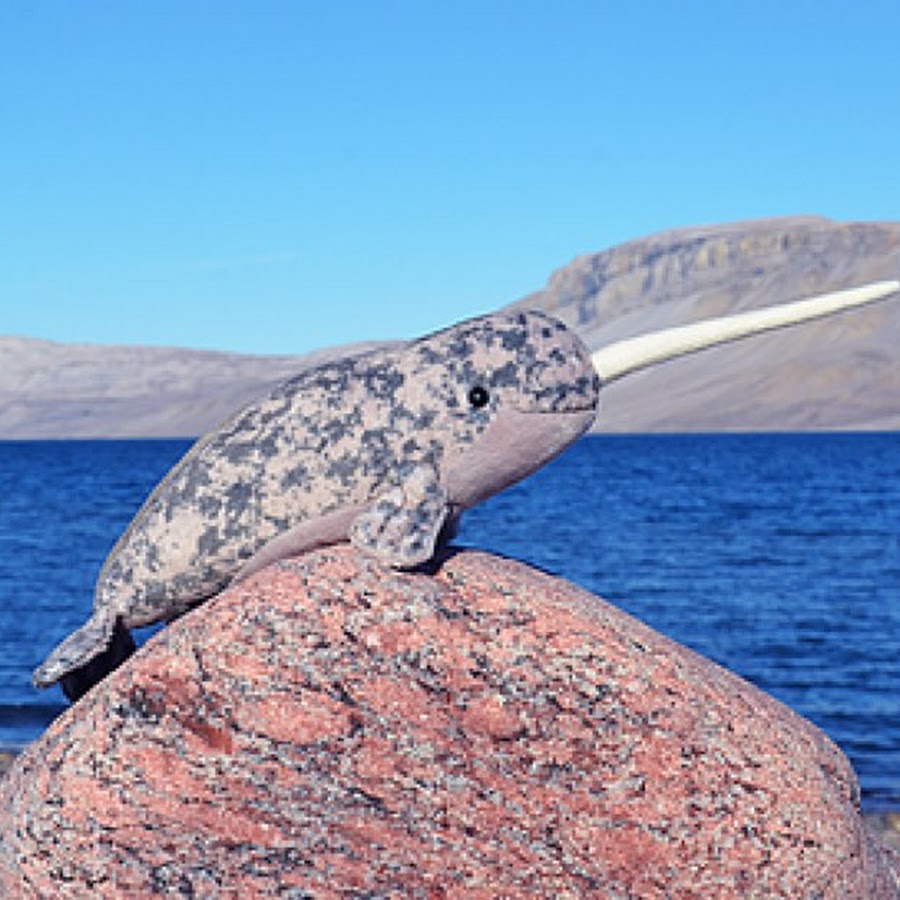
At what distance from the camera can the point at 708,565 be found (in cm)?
4019

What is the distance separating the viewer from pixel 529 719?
25.3 feet

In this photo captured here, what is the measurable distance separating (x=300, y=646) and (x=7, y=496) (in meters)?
74.1

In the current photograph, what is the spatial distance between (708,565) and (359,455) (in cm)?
3293

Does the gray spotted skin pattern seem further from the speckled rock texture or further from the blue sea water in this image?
the blue sea water

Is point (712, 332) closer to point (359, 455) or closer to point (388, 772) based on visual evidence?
point (359, 455)

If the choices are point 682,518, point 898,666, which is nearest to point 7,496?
point 682,518

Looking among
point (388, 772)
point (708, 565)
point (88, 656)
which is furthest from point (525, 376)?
point (708, 565)

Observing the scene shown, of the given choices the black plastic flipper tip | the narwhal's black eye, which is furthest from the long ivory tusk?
the black plastic flipper tip

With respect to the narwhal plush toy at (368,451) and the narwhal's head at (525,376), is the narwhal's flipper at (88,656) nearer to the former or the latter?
the narwhal plush toy at (368,451)

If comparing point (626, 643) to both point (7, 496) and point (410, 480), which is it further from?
point (7, 496)

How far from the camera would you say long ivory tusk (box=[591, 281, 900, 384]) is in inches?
333

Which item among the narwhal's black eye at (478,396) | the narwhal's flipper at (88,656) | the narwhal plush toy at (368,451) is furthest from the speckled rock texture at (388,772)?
the narwhal's black eye at (478,396)

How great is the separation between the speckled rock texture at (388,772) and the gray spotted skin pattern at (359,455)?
0.48 m

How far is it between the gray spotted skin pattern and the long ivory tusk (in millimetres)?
218
